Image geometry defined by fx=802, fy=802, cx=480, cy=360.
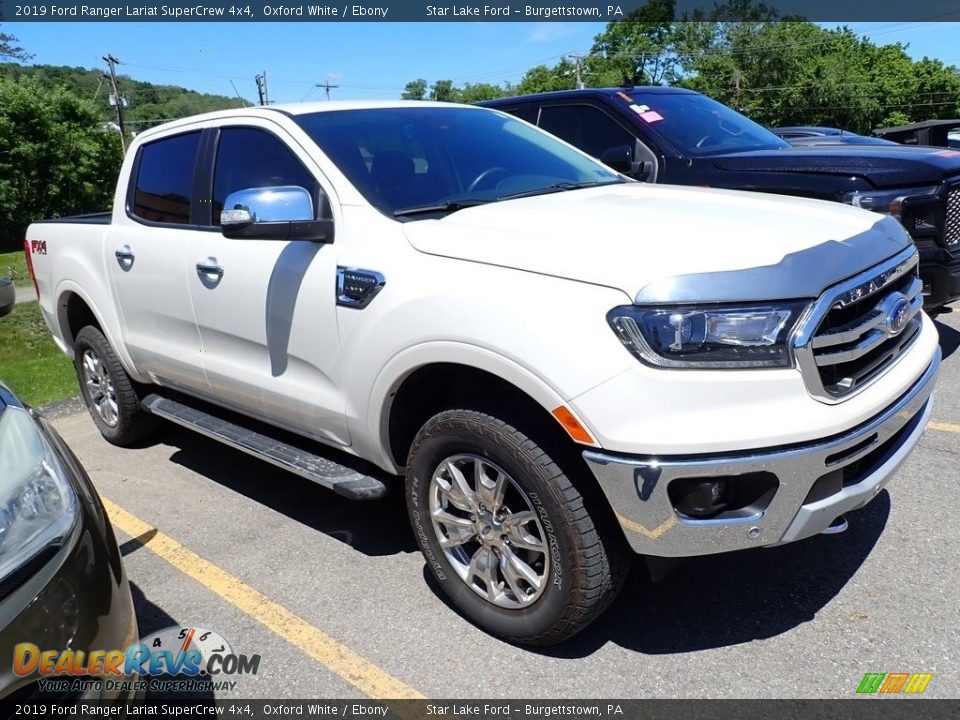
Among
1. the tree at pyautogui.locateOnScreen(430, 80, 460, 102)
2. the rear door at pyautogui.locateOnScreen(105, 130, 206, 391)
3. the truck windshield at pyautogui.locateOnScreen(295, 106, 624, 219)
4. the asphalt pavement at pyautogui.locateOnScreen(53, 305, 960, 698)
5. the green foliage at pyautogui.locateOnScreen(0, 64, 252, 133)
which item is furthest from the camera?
the tree at pyautogui.locateOnScreen(430, 80, 460, 102)

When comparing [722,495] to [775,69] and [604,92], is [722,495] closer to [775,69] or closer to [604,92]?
[604,92]

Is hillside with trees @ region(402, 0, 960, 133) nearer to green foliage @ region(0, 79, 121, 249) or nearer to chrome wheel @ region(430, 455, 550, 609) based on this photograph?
green foliage @ region(0, 79, 121, 249)

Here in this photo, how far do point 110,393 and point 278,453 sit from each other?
2116mm

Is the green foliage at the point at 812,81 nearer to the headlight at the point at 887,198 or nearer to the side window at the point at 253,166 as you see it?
the headlight at the point at 887,198

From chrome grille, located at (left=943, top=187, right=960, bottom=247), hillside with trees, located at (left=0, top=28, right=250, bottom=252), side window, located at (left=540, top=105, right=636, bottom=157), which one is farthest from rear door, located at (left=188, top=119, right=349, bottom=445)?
hillside with trees, located at (left=0, top=28, right=250, bottom=252)

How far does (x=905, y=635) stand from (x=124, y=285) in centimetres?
408

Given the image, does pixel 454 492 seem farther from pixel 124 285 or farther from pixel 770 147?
pixel 770 147

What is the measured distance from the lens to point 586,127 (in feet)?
21.3

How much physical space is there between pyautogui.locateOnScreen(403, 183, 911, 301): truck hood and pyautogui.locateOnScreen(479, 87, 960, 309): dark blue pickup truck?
210 cm

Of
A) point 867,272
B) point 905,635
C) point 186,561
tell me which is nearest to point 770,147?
point 867,272

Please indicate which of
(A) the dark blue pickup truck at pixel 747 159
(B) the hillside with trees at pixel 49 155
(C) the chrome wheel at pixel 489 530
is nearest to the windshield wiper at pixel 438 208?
(C) the chrome wheel at pixel 489 530

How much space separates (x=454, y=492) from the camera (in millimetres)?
2898

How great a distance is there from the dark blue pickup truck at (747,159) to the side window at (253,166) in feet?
9.70

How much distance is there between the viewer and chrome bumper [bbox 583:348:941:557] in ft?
7.55
